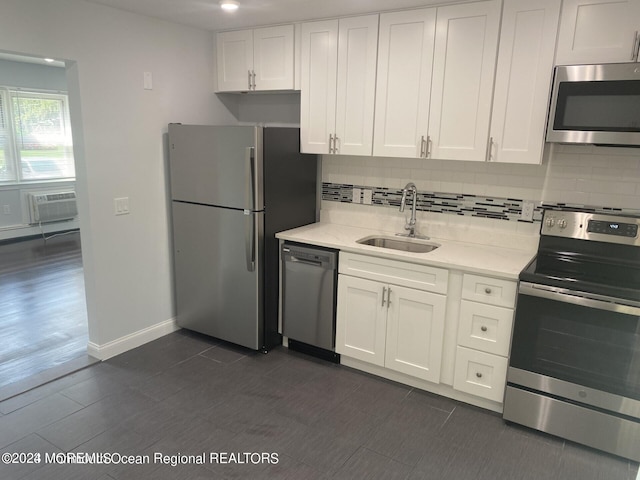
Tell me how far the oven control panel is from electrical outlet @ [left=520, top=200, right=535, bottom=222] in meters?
0.16

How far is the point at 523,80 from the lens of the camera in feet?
8.31

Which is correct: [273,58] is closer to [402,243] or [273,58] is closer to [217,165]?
[217,165]

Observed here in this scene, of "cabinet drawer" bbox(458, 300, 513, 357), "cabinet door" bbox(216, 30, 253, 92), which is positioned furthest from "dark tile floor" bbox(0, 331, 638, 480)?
"cabinet door" bbox(216, 30, 253, 92)

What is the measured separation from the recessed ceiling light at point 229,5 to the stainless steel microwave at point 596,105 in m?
1.87

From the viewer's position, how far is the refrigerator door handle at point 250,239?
3096mm

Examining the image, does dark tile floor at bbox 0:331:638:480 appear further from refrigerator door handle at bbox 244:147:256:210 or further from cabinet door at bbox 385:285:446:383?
refrigerator door handle at bbox 244:147:256:210

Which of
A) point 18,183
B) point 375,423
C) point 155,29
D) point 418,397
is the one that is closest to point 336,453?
point 375,423

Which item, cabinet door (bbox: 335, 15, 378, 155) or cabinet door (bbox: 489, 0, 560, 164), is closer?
cabinet door (bbox: 489, 0, 560, 164)

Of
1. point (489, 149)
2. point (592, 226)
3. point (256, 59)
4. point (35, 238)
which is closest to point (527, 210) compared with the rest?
point (592, 226)

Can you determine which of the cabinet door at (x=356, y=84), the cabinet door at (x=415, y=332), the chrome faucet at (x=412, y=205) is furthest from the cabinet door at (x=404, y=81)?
the cabinet door at (x=415, y=332)

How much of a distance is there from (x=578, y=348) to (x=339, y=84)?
216 centimetres

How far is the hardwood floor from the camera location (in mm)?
3188

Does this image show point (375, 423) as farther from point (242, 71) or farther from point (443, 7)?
point (242, 71)

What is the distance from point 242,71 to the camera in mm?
3543
